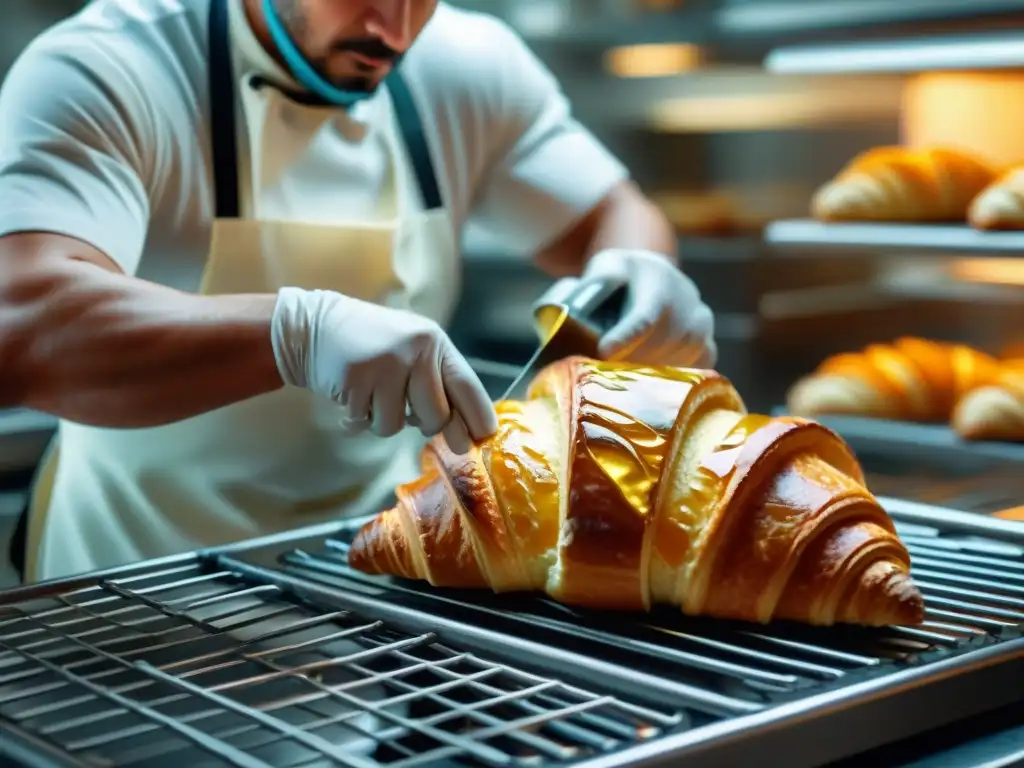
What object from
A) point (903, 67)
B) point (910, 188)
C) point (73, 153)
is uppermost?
point (903, 67)

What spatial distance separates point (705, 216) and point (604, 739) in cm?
234

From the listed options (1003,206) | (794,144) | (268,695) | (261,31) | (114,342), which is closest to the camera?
(268,695)

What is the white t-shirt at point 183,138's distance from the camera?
1.52m

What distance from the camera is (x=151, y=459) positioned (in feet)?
5.95

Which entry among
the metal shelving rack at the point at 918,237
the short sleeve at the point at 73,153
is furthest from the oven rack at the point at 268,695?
the metal shelving rack at the point at 918,237

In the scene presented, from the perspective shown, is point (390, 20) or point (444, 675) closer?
point (444, 675)

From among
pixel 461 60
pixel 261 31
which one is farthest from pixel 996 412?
pixel 261 31

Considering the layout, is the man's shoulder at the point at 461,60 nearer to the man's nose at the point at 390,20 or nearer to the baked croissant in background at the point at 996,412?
the man's nose at the point at 390,20

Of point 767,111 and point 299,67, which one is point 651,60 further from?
point 299,67

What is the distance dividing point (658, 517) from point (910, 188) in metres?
1.61

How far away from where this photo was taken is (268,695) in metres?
0.92

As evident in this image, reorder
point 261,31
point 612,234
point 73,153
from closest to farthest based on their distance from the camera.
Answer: point 73,153 → point 261,31 → point 612,234

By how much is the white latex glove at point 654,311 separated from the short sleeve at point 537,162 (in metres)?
0.35

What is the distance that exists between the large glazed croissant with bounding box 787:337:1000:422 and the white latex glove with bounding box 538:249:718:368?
87 cm
